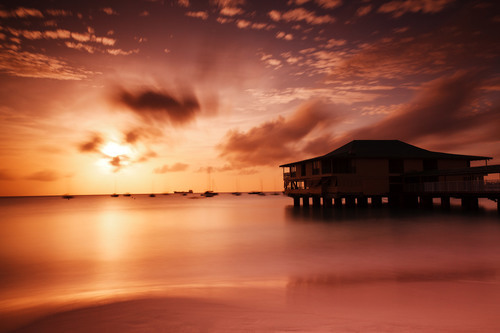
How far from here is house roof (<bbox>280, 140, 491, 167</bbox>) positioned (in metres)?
46.4

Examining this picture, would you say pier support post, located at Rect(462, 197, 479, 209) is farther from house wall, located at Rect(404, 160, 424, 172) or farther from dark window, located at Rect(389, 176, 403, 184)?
dark window, located at Rect(389, 176, 403, 184)

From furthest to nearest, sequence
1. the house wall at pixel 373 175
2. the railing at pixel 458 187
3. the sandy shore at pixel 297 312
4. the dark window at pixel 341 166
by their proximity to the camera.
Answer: the house wall at pixel 373 175 < the dark window at pixel 341 166 < the railing at pixel 458 187 < the sandy shore at pixel 297 312

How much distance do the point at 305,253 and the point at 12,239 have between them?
87.8 ft

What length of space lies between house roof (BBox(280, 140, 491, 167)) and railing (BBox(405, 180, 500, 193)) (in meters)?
4.62

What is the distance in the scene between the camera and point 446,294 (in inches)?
408

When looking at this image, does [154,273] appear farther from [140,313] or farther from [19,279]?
[140,313]

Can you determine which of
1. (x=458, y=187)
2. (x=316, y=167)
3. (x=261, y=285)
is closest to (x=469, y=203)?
(x=458, y=187)

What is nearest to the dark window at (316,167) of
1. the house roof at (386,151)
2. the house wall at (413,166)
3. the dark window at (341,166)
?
the house roof at (386,151)

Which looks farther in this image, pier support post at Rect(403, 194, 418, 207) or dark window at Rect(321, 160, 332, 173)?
pier support post at Rect(403, 194, 418, 207)

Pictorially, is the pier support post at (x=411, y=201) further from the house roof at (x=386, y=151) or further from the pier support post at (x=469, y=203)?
the pier support post at (x=469, y=203)

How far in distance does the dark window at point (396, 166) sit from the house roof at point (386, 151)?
118 centimetres

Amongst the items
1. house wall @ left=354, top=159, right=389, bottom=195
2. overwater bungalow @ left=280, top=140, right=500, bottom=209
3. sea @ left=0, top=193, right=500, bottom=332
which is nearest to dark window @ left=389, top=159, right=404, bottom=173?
overwater bungalow @ left=280, top=140, right=500, bottom=209

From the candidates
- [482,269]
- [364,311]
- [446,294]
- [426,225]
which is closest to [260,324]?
[364,311]

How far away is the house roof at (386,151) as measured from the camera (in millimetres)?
46419
